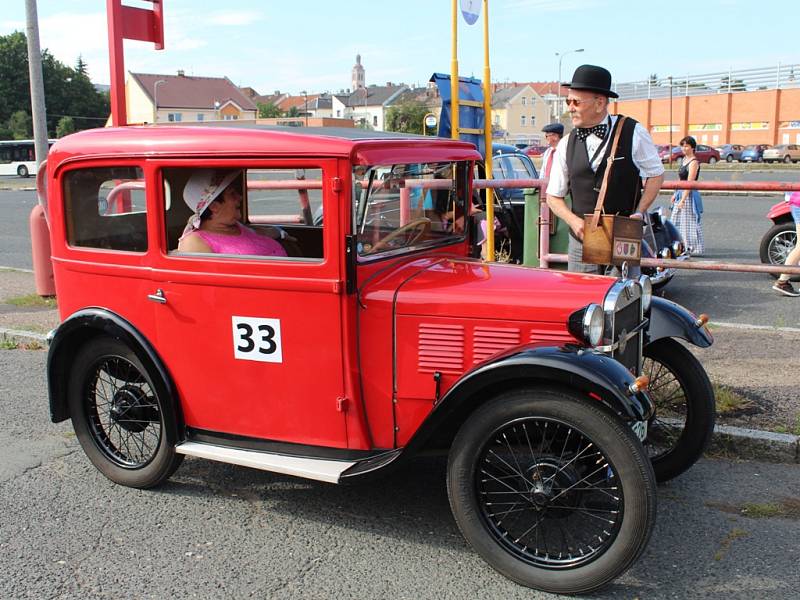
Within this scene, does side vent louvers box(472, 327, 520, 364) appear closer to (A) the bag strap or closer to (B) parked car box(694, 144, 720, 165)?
(A) the bag strap

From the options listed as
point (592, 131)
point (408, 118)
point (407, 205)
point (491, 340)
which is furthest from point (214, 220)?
point (408, 118)

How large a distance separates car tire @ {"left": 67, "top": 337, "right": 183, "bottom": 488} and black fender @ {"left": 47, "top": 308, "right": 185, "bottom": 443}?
4cm

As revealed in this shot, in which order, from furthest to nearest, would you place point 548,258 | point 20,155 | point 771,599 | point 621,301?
1. point 20,155
2. point 548,258
3. point 621,301
4. point 771,599

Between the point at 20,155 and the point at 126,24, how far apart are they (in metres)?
44.8

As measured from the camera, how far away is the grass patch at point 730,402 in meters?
4.36

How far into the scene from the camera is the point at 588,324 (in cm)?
287

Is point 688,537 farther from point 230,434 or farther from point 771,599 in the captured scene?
point 230,434

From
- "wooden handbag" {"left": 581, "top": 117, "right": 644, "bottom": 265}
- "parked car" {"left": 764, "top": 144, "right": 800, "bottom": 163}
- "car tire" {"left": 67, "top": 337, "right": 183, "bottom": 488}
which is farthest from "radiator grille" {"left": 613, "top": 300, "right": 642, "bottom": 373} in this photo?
"parked car" {"left": 764, "top": 144, "right": 800, "bottom": 163}

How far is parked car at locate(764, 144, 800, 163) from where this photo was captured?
4266 cm

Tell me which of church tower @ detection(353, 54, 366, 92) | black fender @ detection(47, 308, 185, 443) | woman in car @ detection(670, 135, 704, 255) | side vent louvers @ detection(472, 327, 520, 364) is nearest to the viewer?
side vent louvers @ detection(472, 327, 520, 364)

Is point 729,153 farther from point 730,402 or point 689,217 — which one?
point 730,402

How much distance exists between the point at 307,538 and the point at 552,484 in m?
1.12

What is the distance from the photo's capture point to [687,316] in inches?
144

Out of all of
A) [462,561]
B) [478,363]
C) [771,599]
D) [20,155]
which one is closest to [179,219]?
[478,363]
